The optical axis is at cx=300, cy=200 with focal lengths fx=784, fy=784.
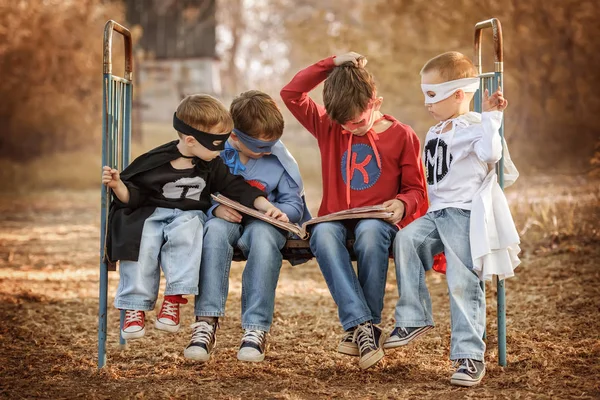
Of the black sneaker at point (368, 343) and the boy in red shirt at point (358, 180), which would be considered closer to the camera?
the black sneaker at point (368, 343)

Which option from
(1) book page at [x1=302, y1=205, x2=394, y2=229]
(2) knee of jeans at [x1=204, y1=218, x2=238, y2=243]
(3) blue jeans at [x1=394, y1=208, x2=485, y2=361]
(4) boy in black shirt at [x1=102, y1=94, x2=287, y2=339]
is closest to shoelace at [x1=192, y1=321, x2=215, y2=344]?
(4) boy in black shirt at [x1=102, y1=94, x2=287, y2=339]

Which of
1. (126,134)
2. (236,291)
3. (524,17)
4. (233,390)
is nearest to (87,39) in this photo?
(524,17)

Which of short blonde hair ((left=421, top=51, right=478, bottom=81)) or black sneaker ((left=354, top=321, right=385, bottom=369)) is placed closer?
black sneaker ((left=354, top=321, right=385, bottom=369))

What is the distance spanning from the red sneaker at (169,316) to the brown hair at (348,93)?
43.7 inches

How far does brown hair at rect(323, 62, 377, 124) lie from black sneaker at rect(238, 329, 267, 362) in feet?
3.44

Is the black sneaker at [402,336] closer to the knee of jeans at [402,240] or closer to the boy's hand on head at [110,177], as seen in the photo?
the knee of jeans at [402,240]

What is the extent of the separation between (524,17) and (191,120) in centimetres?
732

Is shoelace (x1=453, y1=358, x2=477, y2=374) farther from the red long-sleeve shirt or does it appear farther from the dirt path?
the red long-sleeve shirt

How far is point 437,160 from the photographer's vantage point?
3588mm

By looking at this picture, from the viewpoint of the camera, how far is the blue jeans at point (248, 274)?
11.5 feet

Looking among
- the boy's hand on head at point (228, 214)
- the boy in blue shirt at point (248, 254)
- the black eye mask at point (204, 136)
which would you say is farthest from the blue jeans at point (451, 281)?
the black eye mask at point (204, 136)

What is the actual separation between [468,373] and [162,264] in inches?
56.1

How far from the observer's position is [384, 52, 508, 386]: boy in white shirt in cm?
339

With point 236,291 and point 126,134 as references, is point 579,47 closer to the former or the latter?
point 236,291
